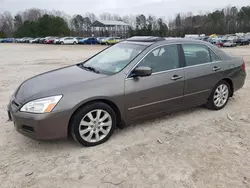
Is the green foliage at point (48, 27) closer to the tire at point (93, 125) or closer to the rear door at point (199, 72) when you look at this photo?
the rear door at point (199, 72)

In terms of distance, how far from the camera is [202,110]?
15.0ft

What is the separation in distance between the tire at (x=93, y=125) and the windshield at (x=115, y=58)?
62 centimetres

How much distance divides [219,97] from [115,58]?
2.25m

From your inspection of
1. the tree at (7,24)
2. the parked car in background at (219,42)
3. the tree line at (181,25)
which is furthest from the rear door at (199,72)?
the tree at (7,24)

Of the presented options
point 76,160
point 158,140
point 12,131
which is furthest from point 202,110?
point 12,131

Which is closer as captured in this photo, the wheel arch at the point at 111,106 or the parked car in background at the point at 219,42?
the wheel arch at the point at 111,106

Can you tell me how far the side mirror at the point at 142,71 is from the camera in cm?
334

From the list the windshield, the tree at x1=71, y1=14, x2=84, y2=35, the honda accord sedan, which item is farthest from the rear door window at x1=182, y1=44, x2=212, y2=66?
the tree at x1=71, y1=14, x2=84, y2=35

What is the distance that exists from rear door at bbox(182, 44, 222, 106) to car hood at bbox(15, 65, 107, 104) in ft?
5.23

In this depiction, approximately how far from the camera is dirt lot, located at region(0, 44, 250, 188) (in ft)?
8.32

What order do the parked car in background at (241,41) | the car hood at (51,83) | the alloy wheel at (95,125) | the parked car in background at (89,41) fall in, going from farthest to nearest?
the parked car in background at (89,41) < the parked car in background at (241,41) < the alloy wheel at (95,125) < the car hood at (51,83)

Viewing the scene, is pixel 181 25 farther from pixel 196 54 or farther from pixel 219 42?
pixel 196 54

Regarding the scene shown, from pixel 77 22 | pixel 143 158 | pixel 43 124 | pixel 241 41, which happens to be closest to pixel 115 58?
pixel 43 124

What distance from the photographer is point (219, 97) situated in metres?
4.54
